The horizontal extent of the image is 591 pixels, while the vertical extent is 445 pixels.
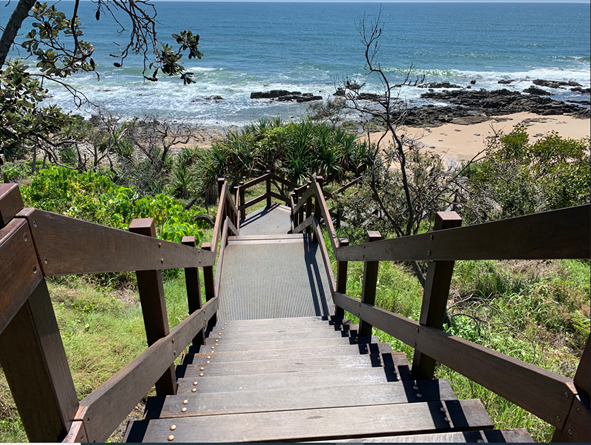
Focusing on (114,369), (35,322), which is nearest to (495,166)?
(114,369)

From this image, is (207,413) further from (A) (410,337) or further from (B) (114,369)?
(B) (114,369)

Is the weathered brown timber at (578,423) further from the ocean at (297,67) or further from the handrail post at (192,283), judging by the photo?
the ocean at (297,67)

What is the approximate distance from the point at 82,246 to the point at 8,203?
281 millimetres

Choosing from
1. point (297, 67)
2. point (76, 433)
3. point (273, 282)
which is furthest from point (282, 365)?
point (297, 67)

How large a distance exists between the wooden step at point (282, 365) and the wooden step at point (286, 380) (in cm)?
13

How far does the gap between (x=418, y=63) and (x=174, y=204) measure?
51503 mm

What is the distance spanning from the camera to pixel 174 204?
24.5 feet

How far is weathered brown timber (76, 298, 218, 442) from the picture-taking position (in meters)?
1.24

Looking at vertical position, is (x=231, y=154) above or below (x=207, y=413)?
below

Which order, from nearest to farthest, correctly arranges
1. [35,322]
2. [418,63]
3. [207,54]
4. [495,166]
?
[35,322], [495,166], [418,63], [207,54]

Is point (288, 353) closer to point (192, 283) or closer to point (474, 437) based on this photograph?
point (192, 283)

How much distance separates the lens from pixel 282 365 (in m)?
2.73

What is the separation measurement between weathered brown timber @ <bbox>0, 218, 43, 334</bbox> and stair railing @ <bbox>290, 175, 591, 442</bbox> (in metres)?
1.33

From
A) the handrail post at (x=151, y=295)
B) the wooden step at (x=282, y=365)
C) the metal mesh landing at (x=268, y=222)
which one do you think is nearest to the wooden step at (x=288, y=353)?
the wooden step at (x=282, y=365)
